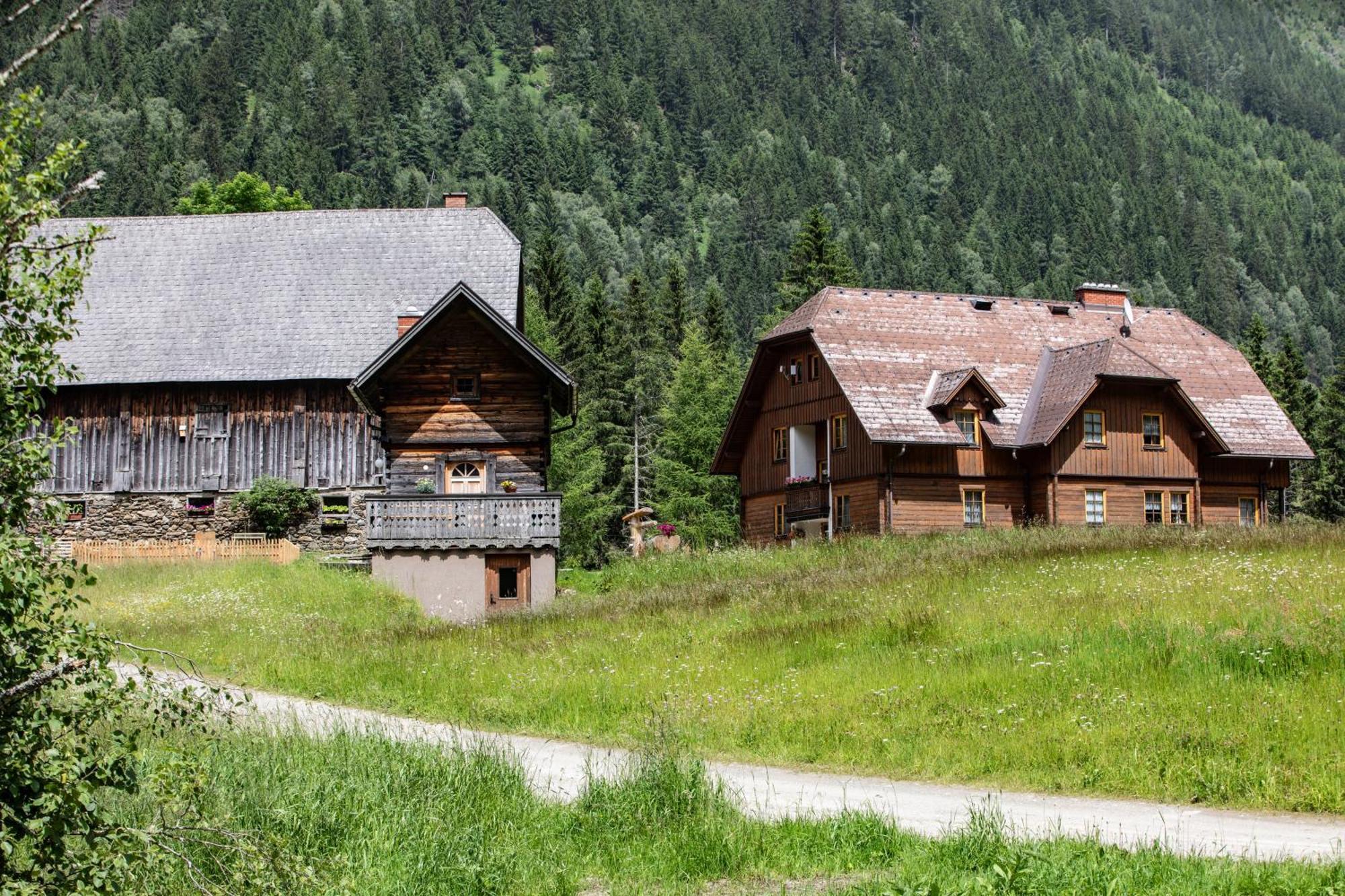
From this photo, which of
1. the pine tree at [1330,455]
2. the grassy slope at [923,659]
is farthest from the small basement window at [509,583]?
the pine tree at [1330,455]

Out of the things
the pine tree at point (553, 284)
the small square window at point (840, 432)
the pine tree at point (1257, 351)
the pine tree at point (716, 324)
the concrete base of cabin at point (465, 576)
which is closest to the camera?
the concrete base of cabin at point (465, 576)

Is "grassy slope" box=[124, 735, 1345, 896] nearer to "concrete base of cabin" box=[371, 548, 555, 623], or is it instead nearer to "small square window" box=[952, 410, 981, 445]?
"concrete base of cabin" box=[371, 548, 555, 623]

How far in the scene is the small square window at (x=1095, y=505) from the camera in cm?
4562

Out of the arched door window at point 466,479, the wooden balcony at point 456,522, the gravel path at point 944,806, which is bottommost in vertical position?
the gravel path at point 944,806

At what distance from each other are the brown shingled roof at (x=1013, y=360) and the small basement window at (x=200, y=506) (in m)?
18.4

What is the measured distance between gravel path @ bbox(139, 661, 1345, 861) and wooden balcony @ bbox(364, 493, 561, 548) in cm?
1756

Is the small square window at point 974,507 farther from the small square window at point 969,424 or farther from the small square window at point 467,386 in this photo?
the small square window at point 467,386

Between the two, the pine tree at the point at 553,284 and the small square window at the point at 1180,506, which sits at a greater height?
the pine tree at the point at 553,284

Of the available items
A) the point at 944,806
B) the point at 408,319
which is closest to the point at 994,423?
the point at 408,319

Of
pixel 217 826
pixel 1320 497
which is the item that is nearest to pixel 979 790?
pixel 217 826

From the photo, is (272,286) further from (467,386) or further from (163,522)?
(467,386)

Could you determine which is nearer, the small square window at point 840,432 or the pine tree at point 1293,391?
the small square window at point 840,432

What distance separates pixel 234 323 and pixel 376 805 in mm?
34792

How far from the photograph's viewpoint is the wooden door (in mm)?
36219
